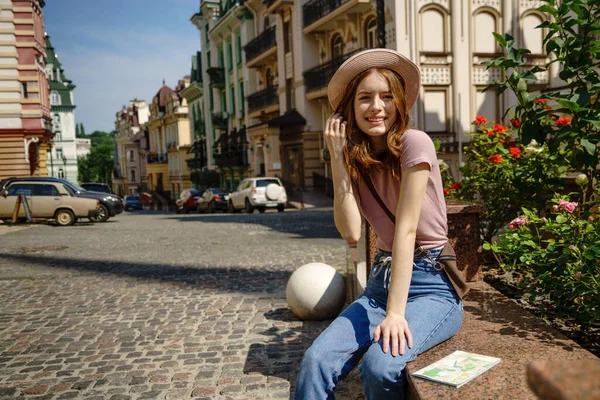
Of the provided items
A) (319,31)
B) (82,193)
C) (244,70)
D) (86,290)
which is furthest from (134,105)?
(86,290)

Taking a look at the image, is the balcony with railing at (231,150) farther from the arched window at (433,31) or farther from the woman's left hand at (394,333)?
the woman's left hand at (394,333)

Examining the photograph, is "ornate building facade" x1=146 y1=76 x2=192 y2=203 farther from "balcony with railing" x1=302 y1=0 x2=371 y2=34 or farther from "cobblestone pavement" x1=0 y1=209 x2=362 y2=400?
"cobblestone pavement" x1=0 y1=209 x2=362 y2=400

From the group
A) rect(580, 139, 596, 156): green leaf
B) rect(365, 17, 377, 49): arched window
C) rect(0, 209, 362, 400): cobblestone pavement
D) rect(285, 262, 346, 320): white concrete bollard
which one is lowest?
rect(0, 209, 362, 400): cobblestone pavement

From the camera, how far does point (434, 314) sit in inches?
97.7

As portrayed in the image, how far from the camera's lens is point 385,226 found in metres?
2.69

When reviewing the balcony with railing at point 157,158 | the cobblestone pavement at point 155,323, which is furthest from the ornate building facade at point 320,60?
the balcony with railing at point 157,158

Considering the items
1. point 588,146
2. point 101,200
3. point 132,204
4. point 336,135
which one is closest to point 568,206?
point 588,146

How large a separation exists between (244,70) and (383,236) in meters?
38.0

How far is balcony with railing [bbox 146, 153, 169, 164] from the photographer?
70.4 meters

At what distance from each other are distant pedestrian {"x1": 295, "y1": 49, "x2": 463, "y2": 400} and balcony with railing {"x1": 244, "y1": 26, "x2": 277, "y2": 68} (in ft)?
102

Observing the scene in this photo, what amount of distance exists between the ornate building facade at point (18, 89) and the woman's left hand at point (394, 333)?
3288 cm

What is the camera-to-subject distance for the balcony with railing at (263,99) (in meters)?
34.0

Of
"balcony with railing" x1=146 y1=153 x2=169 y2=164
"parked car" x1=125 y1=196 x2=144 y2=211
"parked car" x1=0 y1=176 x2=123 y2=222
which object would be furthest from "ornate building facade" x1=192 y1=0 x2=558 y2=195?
"balcony with railing" x1=146 y1=153 x2=169 y2=164

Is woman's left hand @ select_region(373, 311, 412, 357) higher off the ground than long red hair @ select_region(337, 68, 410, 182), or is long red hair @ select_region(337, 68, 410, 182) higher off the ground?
long red hair @ select_region(337, 68, 410, 182)
